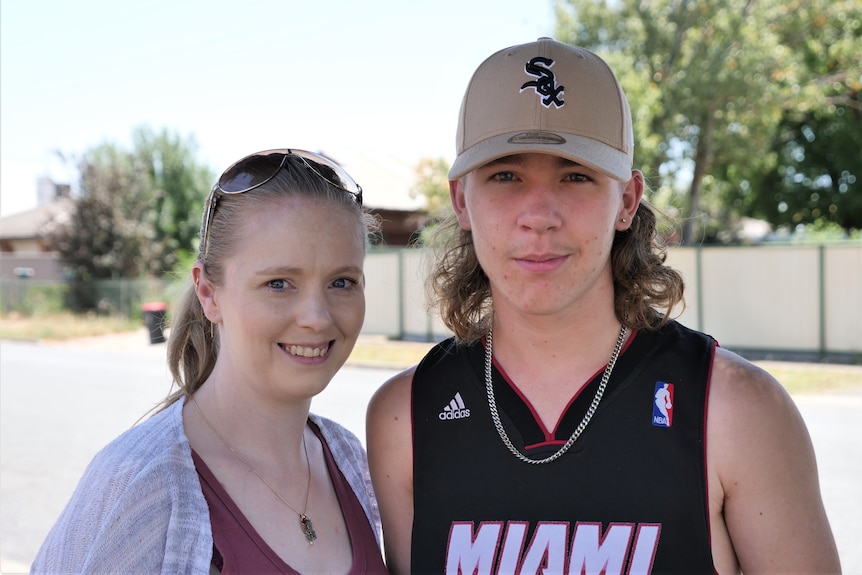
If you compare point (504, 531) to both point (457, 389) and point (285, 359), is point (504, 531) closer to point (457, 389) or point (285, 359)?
point (457, 389)

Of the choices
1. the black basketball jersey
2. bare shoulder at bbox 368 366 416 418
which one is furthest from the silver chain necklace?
bare shoulder at bbox 368 366 416 418

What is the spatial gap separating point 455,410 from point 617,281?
1.92 ft

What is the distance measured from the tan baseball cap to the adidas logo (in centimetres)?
60

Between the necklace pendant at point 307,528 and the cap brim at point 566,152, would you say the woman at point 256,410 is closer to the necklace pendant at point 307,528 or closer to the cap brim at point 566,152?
the necklace pendant at point 307,528

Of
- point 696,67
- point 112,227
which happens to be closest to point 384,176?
point 112,227

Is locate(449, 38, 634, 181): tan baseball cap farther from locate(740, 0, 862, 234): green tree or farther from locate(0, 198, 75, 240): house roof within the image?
locate(0, 198, 75, 240): house roof

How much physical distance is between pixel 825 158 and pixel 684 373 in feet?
94.3

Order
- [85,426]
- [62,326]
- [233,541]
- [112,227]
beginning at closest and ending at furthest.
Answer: [233,541] → [85,426] → [62,326] → [112,227]

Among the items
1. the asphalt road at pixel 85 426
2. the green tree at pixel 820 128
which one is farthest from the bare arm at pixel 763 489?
the green tree at pixel 820 128

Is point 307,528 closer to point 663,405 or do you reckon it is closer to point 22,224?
point 663,405

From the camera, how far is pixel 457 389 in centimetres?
211

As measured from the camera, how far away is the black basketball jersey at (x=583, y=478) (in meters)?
1.82

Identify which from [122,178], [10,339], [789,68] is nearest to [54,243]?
[122,178]

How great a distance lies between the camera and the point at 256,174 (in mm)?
2086
